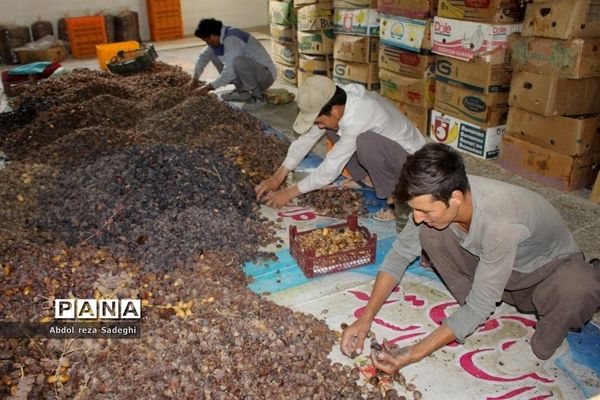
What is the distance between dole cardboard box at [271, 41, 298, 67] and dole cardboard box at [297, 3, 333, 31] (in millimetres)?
675

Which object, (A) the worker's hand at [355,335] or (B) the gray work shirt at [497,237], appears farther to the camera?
(A) the worker's hand at [355,335]

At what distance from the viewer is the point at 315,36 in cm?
625

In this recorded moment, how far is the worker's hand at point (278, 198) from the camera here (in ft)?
10.9

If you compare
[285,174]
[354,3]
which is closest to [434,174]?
[285,174]

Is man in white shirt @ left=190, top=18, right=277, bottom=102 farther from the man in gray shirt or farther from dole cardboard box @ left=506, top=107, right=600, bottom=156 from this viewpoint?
the man in gray shirt

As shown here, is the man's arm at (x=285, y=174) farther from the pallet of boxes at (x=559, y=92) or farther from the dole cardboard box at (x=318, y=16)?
the dole cardboard box at (x=318, y=16)

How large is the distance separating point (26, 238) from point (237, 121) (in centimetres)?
246

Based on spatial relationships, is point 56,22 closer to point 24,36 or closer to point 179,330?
point 24,36

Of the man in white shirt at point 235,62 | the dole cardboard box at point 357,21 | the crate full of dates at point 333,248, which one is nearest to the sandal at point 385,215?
the crate full of dates at point 333,248

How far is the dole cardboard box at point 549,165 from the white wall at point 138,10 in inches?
332

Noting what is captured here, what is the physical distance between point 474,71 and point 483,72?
10 cm

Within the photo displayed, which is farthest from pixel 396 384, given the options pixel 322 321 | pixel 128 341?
pixel 128 341

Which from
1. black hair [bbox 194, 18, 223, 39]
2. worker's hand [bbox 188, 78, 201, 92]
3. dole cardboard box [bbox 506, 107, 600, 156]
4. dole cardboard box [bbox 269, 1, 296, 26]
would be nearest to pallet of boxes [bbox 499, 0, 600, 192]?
dole cardboard box [bbox 506, 107, 600, 156]

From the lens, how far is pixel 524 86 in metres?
3.87
